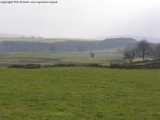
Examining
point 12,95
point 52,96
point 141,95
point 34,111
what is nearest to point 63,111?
point 34,111

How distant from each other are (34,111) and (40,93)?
24.1 feet

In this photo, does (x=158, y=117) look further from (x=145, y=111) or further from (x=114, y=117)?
(x=114, y=117)

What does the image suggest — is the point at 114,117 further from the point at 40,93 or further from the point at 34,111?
the point at 40,93

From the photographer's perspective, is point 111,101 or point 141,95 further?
point 141,95

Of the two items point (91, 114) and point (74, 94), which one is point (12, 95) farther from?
point (91, 114)

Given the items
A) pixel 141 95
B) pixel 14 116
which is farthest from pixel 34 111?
pixel 141 95

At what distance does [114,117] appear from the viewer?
63.4ft

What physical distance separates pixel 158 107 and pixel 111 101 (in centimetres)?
401

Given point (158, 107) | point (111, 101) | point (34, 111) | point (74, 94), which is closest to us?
point (34, 111)

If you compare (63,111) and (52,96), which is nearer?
(63,111)

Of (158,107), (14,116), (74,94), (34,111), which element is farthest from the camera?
(74,94)

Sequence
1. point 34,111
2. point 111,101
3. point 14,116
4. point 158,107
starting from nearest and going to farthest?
point 14,116, point 34,111, point 158,107, point 111,101

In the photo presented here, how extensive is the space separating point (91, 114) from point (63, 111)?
7.00 feet

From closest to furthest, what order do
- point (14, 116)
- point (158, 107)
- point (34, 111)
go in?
point (14, 116), point (34, 111), point (158, 107)
